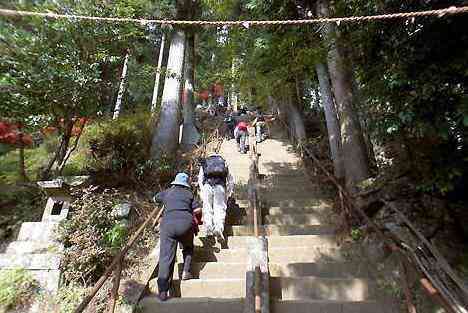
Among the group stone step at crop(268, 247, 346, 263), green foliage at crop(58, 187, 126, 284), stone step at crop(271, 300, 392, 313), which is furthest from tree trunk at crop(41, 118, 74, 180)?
stone step at crop(271, 300, 392, 313)

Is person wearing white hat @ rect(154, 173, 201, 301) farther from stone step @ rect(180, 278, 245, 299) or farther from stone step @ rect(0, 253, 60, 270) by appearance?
stone step @ rect(0, 253, 60, 270)

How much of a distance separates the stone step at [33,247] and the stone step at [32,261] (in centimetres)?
11

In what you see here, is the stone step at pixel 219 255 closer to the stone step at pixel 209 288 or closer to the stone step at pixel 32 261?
the stone step at pixel 209 288

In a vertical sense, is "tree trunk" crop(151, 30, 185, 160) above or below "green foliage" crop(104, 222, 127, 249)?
above

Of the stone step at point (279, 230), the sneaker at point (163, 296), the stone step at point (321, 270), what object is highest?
the stone step at point (279, 230)

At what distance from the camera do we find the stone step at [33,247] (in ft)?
18.5

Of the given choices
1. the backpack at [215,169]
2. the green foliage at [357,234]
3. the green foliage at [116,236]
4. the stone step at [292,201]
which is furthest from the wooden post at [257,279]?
the stone step at [292,201]

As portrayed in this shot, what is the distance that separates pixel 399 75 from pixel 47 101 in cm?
674

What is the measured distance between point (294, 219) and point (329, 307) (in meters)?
3.17

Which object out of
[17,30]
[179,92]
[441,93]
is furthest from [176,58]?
[441,93]

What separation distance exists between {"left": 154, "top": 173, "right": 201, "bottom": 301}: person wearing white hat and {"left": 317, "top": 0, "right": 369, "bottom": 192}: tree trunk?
373 cm

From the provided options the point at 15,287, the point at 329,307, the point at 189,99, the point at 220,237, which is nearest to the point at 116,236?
the point at 15,287

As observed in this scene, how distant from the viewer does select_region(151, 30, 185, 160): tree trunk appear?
34.5ft

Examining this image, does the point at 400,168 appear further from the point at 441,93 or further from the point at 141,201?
the point at 141,201
